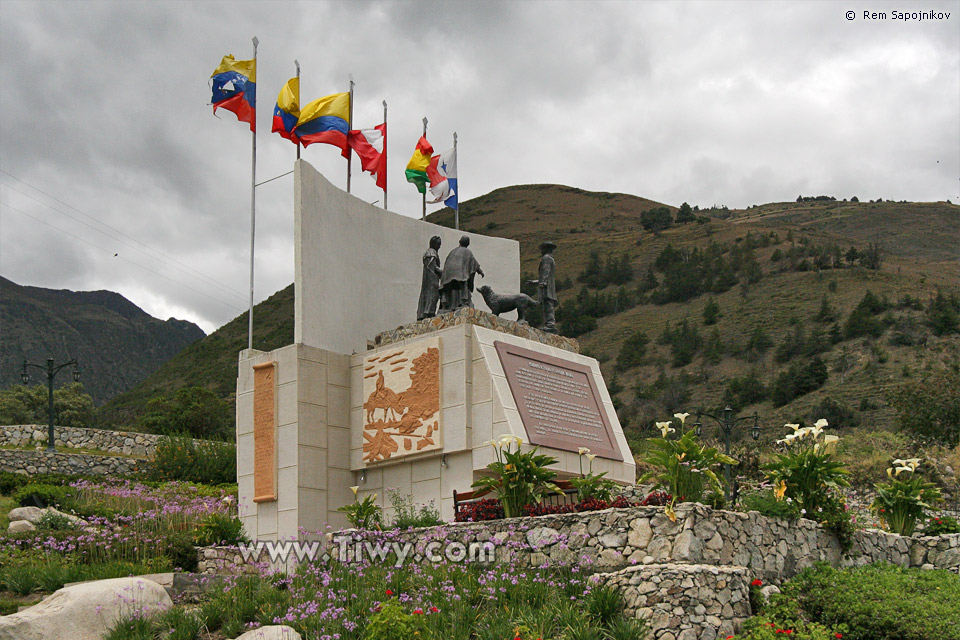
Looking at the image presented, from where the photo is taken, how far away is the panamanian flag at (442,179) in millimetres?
22344

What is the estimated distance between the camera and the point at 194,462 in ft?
83.7

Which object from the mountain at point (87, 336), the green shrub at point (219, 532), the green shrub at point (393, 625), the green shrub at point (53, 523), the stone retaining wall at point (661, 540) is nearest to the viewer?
the green shrub at point (393, 625)

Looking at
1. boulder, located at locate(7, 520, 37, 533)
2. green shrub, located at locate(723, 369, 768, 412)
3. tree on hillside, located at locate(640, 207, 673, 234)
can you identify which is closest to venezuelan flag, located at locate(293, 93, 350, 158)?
boulder, located at locate(7, 520, 37, 533)

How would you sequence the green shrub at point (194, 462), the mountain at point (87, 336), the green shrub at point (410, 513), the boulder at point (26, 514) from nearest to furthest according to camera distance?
the green shrub at point (410, 513), the boulder at point (26, 514), the green shrub at point (194, 462), the mountain at point (87, 336)

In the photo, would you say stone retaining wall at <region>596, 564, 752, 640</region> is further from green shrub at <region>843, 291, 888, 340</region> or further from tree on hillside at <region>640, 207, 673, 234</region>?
tree on hillside at <region>640, 207, 673, 234</region>

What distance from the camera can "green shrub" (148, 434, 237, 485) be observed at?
994 inches

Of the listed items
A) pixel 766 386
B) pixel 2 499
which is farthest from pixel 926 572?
pixel 766 386

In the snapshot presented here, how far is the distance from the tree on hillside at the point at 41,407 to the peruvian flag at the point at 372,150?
73.8 ft

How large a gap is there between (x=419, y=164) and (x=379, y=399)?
21.9 ft

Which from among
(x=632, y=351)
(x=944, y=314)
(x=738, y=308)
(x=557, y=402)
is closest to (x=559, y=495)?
(x=557, y=402)

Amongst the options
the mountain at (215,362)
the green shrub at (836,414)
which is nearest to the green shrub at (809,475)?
the green shrub at (836,414)

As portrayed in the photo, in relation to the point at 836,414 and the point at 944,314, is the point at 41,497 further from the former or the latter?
the point at 944,314

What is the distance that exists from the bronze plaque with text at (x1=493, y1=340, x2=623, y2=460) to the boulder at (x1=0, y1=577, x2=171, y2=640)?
246 inches

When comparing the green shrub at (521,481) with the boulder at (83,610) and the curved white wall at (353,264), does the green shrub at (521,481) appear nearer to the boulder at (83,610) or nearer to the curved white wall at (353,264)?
the boulder at (83,610)
